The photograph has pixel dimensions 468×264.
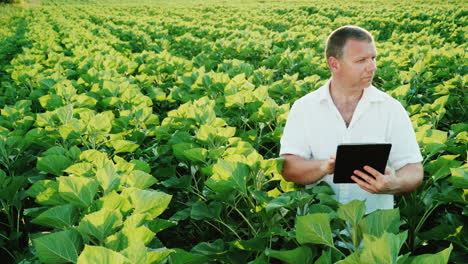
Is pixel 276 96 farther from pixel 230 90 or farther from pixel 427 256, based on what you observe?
pixel 427 256

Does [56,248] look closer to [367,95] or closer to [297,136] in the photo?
[297,136]

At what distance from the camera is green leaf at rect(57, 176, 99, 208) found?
1.78 meters

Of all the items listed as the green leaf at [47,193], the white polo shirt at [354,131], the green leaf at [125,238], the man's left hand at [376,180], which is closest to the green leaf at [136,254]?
the green leaf at [125,238]

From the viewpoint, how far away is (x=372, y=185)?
208 centimetres

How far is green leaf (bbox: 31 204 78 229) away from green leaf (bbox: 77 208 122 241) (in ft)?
0.69

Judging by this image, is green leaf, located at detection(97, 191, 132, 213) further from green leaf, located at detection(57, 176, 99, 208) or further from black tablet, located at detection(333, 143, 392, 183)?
black tablet, located at detection(333, 143, 392, 183)

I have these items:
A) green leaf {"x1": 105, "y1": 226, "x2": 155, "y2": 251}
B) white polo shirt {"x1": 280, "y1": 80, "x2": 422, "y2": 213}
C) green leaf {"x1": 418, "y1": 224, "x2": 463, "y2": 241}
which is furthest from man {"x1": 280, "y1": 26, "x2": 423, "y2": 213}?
green leaf {"x1": 105, "y1": 226, "x2": 155, "y2": 251}

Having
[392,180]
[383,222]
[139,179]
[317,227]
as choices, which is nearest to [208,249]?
[139,179]

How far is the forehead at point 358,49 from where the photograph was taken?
7.82 feet

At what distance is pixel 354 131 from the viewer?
2379mm

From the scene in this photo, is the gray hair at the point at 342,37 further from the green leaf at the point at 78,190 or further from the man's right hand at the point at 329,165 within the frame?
the green leaf at the point at 78,190

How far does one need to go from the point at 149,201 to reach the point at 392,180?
3.86ft

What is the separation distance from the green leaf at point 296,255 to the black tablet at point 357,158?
0.62 meters

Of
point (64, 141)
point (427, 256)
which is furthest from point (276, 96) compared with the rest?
point (427, 256)
